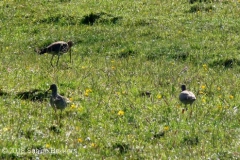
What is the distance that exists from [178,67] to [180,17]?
17.7ft

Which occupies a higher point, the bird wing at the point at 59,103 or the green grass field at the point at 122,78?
the bird wing at the point at 59,103

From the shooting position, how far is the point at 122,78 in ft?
41.9

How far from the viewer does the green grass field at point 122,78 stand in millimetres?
8461

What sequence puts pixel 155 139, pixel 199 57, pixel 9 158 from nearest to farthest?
pixel 9 158 → pixel 155 139 → pixel 199 57

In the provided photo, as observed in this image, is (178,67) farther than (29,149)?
Yes

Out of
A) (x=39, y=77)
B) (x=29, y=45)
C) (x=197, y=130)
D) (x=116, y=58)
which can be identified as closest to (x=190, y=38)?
(x=116, y=58)

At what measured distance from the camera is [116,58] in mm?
16250

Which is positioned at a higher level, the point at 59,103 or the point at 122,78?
the point at 59,103

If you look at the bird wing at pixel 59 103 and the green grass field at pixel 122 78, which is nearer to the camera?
the green grass field at pixel 122 78

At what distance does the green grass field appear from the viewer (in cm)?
846

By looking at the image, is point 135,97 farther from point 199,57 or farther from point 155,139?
point 199,57

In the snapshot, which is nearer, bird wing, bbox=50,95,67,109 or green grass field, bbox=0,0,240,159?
green grass field, bbox=0,0,240,159

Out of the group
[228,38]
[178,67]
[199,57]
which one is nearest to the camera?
[178,67]

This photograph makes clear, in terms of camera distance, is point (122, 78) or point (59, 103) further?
point (122, 78)
